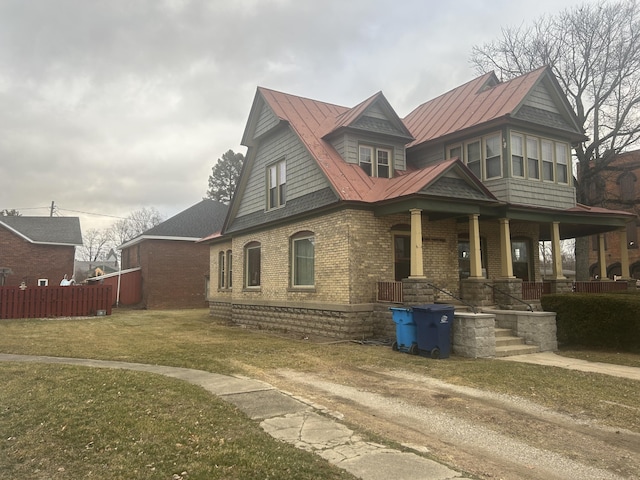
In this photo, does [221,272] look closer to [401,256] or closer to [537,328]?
[401,256]

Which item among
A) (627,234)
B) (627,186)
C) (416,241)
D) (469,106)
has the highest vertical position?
(627,186)

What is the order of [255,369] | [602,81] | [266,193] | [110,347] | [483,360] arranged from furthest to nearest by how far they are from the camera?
[602,81] → [266,193] → [110,347] → [483,360] → [255,369]

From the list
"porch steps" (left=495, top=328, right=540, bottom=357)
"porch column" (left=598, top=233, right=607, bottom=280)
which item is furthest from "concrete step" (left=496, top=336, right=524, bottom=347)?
"porch column" (left=598, top=233, right=607, bottom=280)

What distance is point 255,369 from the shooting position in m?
8.96

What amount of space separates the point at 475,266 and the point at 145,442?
11.2 meters

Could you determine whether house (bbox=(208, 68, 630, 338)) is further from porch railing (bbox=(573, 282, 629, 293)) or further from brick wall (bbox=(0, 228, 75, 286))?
brick wall (bbox=(0, 228, 75, 286))

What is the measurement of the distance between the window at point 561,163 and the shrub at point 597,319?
19.9 ft

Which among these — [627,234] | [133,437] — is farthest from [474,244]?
[627,234]

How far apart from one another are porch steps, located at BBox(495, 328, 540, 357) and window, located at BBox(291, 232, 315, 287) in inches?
232

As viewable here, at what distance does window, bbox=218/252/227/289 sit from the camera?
74.6ft

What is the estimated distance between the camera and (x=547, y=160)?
1630 centimetres

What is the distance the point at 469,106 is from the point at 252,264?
10459mm

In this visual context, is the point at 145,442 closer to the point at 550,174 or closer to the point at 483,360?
the point at 483,360

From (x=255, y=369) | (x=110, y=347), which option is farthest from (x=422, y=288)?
(x=110, y=347)
